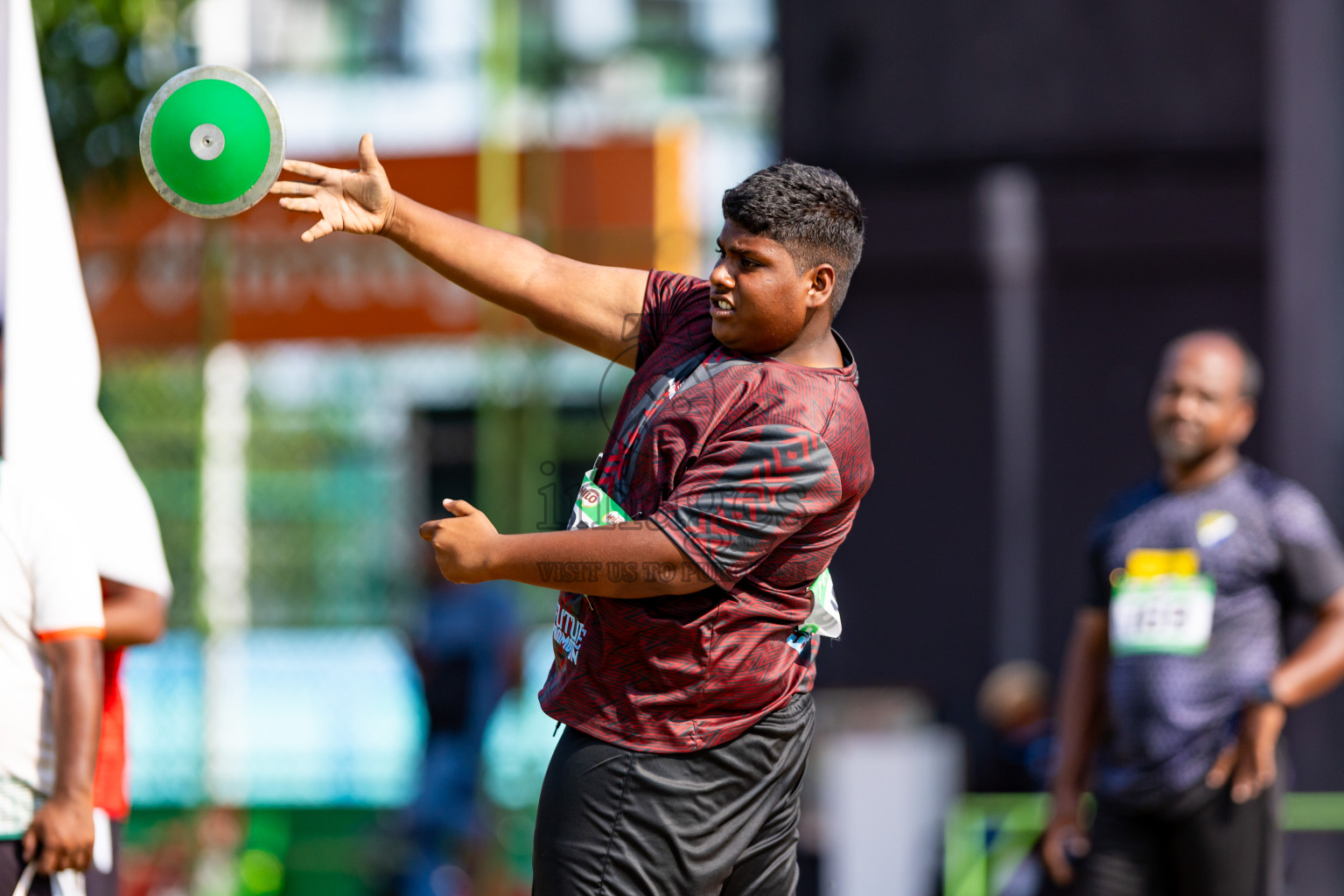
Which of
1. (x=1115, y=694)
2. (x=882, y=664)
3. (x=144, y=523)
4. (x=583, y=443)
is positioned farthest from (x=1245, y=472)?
(x=882, y=664)

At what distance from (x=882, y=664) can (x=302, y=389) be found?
12.8ft

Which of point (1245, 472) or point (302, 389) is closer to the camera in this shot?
point (1245, 472)

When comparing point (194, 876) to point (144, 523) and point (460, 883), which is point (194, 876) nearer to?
point (460, 883)

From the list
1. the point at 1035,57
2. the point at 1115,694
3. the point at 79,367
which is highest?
the point at 1035,57

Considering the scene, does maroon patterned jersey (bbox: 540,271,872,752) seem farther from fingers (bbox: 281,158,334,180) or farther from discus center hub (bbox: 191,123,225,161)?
discus center hub (bbox: 191,123,225,161)

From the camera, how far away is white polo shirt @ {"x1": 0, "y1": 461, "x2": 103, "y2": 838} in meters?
3.14

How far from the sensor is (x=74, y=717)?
10.2ft

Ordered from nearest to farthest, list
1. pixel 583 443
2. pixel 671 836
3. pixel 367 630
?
1. pixel 671 836
2. pixel 583 443
3. pixel 367 630

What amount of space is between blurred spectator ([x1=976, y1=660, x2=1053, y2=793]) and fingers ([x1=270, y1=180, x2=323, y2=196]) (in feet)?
18.9

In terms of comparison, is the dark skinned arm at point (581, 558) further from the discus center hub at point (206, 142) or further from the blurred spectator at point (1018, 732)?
the blurred spectator at point (1018, 732)

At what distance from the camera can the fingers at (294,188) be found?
2.77 meters

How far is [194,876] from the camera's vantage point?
7758 millimetres

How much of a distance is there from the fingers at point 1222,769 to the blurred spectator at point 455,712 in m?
3.74

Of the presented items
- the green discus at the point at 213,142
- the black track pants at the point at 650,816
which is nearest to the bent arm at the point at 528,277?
the green discus at the point at 213,142
